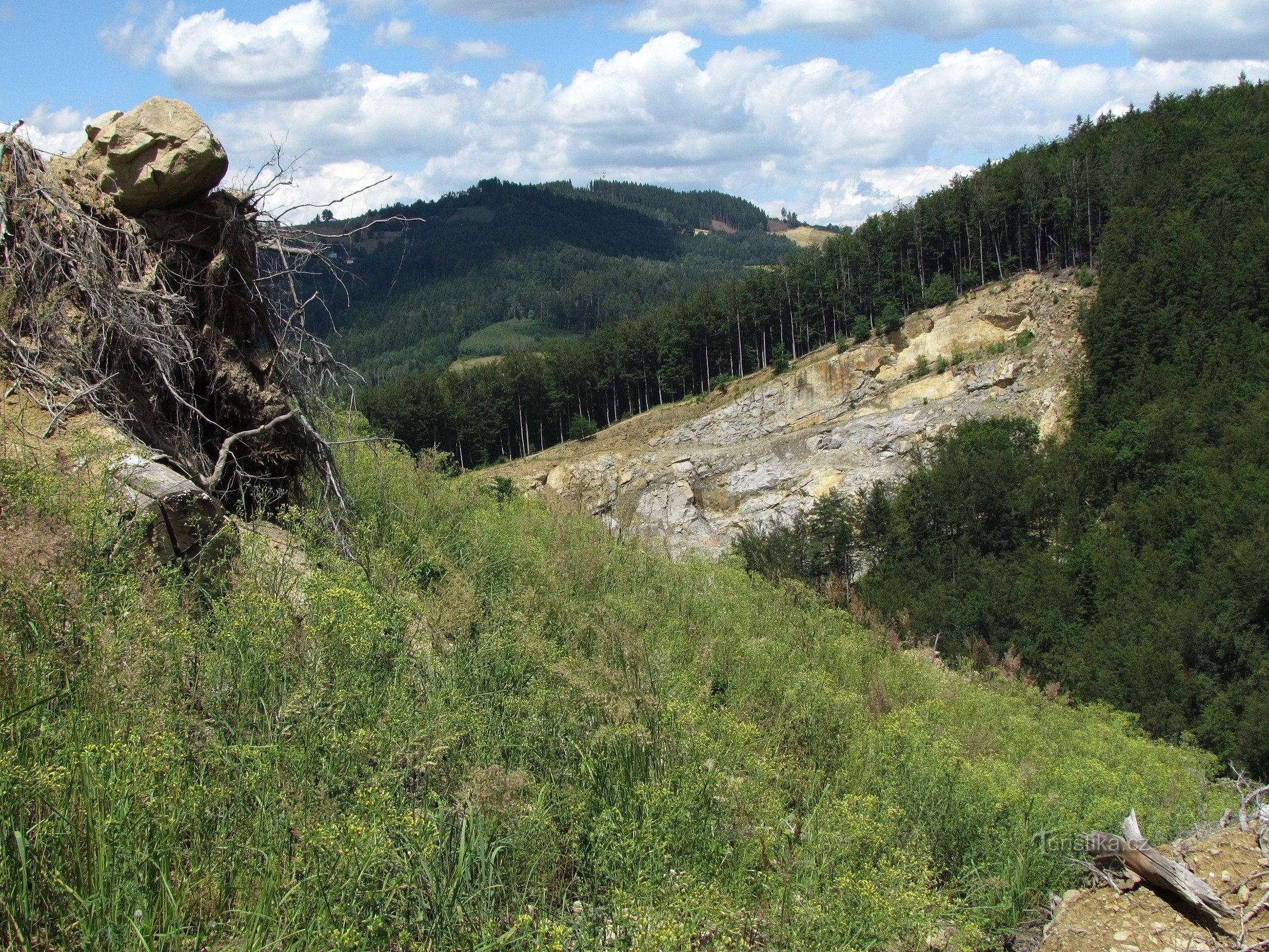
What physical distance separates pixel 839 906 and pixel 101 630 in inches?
122

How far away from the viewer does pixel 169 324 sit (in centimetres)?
598

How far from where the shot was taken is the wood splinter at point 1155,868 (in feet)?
13.8

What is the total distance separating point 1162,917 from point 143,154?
27.9ft

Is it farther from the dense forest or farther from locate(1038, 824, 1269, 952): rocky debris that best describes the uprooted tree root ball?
the dense forest

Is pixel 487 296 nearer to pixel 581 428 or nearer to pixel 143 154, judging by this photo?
pixel 581 428

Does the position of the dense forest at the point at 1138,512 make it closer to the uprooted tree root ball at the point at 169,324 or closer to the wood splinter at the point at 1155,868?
the uprooted tree root ball at the point at 169,324

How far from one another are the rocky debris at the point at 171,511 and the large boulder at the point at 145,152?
253cm

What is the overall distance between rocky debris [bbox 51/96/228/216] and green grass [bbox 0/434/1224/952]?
117 inches

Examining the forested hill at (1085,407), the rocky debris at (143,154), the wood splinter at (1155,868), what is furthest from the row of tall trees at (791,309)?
the wood splinter at (1155,868)

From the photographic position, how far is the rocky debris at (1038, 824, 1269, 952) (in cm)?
405

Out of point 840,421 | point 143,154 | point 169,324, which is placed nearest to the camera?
point 169,324

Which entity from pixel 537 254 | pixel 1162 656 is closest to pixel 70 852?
pixel 1162 656

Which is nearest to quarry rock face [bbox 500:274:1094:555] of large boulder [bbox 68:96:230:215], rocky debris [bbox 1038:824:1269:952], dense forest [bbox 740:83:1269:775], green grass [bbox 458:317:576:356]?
dense forest [bbox 740:83:1269:775]

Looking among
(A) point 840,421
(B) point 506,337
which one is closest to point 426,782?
(A) point 840,421
